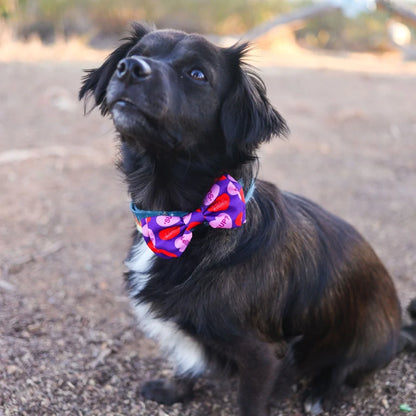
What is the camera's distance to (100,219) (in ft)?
16.9

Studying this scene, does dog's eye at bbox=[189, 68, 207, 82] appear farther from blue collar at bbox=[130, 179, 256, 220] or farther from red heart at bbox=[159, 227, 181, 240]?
red heart at bbox=[159, 227, 181, 240]

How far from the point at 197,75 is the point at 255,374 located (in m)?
1.48

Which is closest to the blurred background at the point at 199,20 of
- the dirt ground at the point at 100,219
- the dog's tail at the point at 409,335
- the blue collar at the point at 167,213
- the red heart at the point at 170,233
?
the dirt ground at the point at 100,219

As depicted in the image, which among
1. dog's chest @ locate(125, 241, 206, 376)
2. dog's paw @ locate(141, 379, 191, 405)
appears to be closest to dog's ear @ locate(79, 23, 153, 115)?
dog's chest @ locate(125, 241, 206, 376)

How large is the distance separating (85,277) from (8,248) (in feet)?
2.53

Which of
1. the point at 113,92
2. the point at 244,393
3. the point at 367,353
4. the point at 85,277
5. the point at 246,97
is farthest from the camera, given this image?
the point at 85,277

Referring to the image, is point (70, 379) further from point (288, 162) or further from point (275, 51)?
point (275, 51)

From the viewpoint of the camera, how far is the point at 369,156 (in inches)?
284

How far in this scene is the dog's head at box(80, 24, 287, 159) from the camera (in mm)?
2262

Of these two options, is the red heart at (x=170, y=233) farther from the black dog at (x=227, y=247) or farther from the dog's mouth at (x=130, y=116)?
the dog's mouth at (x=130, y=116)

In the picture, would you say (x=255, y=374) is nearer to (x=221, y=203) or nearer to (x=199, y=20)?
(x=221, y=203)

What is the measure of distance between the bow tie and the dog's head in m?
0.18

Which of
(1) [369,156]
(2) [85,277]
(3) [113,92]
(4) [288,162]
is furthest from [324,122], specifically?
(3) [113,92]

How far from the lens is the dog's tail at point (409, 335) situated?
3.38 metres
